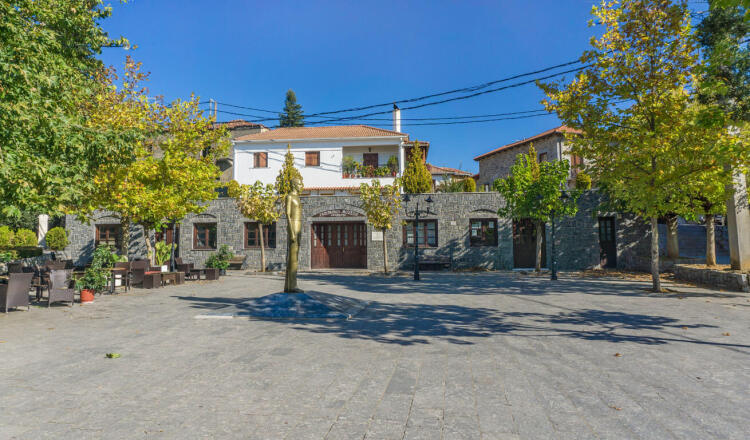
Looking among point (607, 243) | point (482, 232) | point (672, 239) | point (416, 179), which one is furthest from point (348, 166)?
point (672, 239)

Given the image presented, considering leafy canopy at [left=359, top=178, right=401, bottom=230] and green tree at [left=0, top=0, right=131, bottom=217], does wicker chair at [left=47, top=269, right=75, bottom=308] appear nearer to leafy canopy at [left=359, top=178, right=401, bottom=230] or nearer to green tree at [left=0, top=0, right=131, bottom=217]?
green tree at [left=0, top=0, right=131, bottom=217]

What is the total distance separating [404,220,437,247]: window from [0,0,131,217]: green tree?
1438 cm

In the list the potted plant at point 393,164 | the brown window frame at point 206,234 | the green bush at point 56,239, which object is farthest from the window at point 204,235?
the potted plant at point 393,164

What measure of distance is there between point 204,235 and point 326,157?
997 centimetres

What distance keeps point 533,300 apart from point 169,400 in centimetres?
906

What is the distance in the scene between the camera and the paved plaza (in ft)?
11.2

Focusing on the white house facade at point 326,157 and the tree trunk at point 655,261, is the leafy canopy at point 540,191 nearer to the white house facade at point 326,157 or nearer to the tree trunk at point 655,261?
the tree trunk at point 655,261

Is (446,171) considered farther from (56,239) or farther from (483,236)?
(56,239)

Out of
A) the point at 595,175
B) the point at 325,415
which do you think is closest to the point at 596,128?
the point at 595,175

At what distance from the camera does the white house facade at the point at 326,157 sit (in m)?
28.4

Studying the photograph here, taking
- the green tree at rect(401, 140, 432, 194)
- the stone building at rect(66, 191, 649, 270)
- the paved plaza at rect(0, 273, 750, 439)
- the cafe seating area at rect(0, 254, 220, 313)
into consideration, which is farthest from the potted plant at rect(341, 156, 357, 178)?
the paved plaza at rect(0, 273, 750, 439)

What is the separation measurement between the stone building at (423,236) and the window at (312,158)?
24.1 feet

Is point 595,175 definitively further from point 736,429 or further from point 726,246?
point 726,246

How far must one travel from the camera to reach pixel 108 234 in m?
24.1
